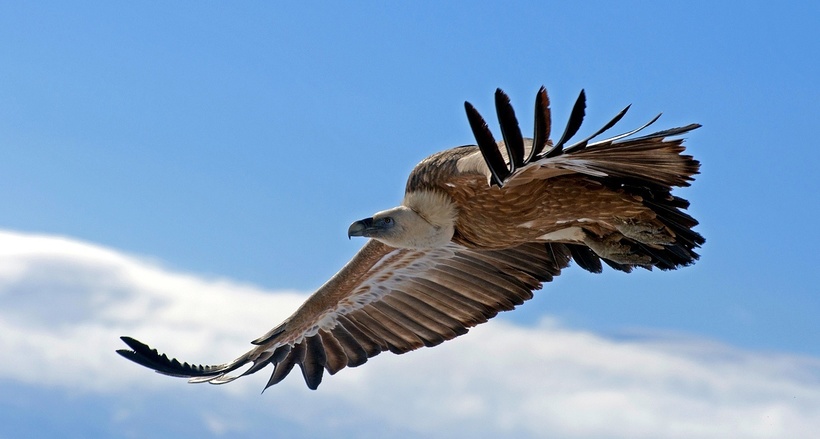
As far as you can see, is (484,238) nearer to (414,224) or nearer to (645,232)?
(414,224)

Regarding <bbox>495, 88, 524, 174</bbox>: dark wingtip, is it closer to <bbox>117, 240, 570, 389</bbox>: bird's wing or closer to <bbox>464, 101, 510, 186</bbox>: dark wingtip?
<bbox>464, 101, 510, 186</bbox>: dark wingtip

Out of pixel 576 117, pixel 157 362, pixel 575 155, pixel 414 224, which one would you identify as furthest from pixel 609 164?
pixel 157 362

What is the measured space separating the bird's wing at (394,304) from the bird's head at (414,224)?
1284 mm

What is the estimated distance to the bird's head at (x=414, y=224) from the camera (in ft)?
31.3

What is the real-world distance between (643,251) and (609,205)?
0.79 metres

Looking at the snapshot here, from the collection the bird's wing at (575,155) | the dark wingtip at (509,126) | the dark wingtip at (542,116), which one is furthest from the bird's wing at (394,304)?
the dark wingtip at (542,116)

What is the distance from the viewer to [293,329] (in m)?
11.4

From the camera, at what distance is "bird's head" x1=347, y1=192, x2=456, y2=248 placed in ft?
31.3

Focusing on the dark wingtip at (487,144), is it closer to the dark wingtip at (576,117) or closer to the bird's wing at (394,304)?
the dark wingtip at (576,117)

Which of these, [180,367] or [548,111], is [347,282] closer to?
[180,367]

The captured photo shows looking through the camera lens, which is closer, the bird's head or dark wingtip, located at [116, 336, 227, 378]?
the bird's head

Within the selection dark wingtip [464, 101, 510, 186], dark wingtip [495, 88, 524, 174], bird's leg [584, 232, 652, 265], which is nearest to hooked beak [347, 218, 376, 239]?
bird's leg [584, 232, 652, 265]

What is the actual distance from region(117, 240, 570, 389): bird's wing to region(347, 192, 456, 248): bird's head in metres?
1.28

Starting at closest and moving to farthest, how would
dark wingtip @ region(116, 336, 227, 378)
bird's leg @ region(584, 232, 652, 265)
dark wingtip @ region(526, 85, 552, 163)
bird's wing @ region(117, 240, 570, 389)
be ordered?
dark wingtip @ region(526, 85, 552, 163)
bird's leg @ region(584, 232, 652, 265)
dark wingtip @ region(116, 336, 227, 378)
bird's wing @ region(117, 240, 570, 389)
